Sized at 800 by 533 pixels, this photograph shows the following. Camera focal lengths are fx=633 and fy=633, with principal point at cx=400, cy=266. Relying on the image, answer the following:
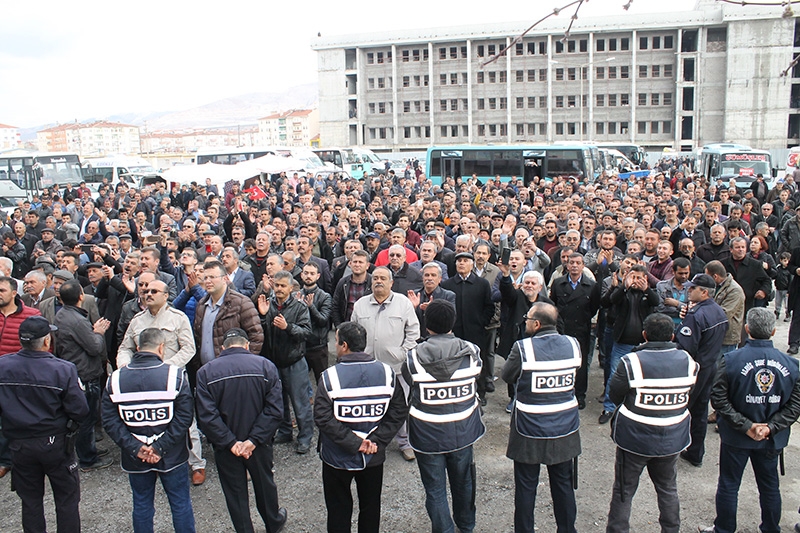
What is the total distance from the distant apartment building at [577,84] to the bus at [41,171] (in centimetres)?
4253

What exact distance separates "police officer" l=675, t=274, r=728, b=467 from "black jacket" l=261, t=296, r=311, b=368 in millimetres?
3328

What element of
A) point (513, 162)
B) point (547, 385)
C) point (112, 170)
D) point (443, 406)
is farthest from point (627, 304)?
point (112, 170)

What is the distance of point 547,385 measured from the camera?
13.8ft

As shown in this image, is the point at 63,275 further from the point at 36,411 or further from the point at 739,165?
the point at 739,165

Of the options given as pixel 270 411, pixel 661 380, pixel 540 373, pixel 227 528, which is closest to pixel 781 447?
pixel 661 380

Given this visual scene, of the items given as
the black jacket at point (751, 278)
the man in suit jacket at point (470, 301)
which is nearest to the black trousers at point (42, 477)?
the man in suit jacket at point (470, 301)

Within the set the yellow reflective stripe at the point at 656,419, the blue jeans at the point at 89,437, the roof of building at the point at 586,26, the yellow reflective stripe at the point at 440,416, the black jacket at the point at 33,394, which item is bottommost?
the blue jeans at the point at 89,437

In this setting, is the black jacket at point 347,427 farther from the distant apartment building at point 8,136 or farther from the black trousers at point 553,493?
the distant apartment building at point 8,136

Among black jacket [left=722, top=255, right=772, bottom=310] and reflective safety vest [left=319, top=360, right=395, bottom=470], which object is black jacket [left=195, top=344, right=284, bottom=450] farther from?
black jacket [left=722, top=255, right=772, bottom=310]

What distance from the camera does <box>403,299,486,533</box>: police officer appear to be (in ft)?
13.5

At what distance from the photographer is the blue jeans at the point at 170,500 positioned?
4.29 m

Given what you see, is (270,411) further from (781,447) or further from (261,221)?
(261,221)

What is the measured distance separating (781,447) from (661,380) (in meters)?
1.06

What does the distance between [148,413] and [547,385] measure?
2.63 m
